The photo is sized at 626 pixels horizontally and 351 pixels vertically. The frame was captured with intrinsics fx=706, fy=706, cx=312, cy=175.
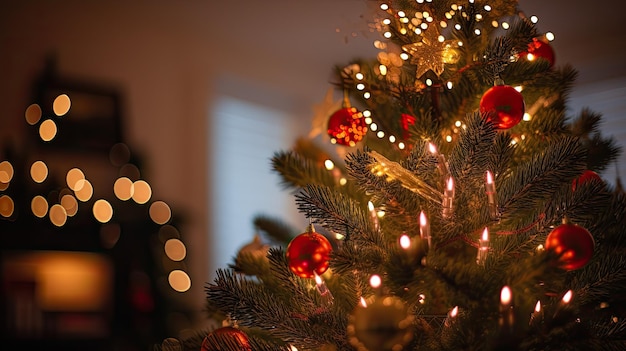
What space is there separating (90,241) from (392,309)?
2.08 m

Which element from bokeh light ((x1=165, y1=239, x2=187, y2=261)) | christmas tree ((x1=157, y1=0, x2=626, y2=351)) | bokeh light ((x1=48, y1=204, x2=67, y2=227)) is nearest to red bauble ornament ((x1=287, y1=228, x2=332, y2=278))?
christmas tree ((x1=157, y1=0, x2=626, y2=351))

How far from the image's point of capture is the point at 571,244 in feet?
2.40

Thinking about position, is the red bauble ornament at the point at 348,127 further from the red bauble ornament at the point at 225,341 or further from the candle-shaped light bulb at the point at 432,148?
the red bauble ornament at the point at 225,341

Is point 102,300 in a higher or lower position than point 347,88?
lower

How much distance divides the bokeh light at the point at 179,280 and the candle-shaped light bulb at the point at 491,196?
2.04 metres

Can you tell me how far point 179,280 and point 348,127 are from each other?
6.01 ft

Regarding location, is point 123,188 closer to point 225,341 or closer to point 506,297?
point 225,341

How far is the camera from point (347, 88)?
1.04 metres

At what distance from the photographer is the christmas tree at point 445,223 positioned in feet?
2.22

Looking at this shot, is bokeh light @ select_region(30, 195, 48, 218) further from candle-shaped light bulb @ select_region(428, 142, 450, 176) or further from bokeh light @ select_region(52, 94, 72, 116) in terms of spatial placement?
candle-shaped light bulb @ select_region(428, 142, 450, 176)

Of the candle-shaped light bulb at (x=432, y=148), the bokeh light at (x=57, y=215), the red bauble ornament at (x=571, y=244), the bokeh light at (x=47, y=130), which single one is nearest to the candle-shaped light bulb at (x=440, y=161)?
the candle-shaped light bulb at (x=432, y=148)

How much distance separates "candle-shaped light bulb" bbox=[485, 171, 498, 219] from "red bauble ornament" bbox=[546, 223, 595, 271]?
8cm

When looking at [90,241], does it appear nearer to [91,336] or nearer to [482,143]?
[91,336]

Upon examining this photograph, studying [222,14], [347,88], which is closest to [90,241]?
[222,14]
